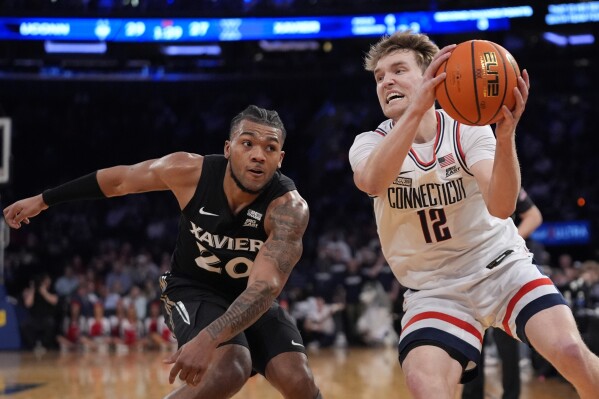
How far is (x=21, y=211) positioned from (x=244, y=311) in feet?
5.60

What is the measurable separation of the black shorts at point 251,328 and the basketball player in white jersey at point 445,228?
35.0 inches

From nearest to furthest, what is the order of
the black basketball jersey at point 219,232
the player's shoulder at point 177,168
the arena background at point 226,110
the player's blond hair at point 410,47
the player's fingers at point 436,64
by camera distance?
1. the player's fingers at point 436,64
2. the player's blond hair at point 410,47
3. the black basketball jersey at point 219,232
4. the player's shoulder at point 177,168
5. the arena background at point 226,110

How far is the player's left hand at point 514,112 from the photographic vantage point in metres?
3.60

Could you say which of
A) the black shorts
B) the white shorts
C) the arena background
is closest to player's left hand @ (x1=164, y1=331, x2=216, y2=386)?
the black shorts

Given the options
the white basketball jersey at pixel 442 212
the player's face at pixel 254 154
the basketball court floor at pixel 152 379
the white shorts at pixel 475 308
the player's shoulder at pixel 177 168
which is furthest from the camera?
the basketball court floor at pixel 152 379

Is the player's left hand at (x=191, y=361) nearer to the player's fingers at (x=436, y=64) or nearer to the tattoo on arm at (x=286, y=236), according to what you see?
the tattoo on arm at (x=286, y=236)

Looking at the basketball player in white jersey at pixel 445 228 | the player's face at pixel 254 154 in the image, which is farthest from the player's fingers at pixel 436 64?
the player's face at pixel 254 154

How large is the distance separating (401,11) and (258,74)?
4303mm

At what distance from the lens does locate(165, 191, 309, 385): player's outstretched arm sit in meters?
3.64

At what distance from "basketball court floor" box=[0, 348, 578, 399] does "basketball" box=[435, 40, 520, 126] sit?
197 inches

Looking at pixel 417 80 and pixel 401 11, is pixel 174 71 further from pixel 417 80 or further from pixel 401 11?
pixel 417 80

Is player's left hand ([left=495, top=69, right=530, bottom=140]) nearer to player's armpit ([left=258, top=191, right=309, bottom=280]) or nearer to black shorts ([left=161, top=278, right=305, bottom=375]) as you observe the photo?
player's armpit ([left=258, top=191, right=309, bottom=280])

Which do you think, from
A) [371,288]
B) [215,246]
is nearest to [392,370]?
[371,288]

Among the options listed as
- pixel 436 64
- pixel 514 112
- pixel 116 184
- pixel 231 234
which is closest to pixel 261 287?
pixel 231 234
